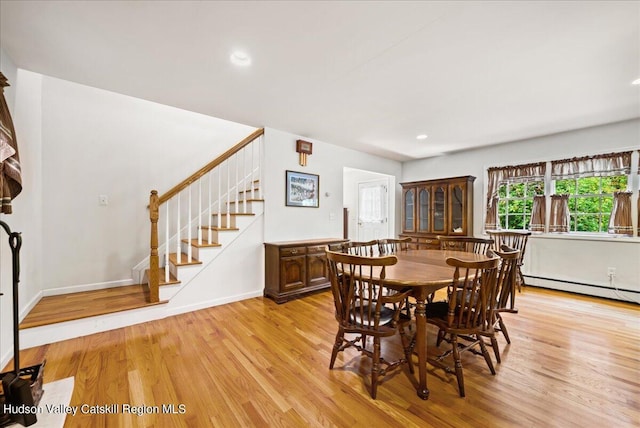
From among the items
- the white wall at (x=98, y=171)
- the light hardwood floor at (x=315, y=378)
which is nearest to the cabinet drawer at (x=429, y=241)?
the light hardwood floor at (x=315, y=378)

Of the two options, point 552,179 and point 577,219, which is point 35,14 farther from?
point 577,219

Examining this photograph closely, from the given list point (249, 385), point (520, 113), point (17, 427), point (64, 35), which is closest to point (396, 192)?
point (520, 113)

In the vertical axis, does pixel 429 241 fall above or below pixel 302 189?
below

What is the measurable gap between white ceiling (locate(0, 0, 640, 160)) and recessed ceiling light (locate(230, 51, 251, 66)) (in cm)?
7

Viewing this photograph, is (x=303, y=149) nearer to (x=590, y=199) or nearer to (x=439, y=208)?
(x=439, y=208)

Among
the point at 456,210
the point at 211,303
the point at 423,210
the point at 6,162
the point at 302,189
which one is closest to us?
the point at 6,162

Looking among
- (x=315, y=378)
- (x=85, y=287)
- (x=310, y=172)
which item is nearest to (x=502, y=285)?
(x=315, y=378)

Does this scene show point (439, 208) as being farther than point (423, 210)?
No

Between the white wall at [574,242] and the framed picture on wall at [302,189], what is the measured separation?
10.4 ft

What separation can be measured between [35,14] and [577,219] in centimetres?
651

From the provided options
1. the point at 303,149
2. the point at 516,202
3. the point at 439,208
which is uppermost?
the point at 303,149

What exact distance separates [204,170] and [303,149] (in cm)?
156

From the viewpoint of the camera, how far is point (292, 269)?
3602 mm

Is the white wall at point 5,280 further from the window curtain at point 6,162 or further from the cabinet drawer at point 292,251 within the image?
the cabinet drawer at point 292,251
